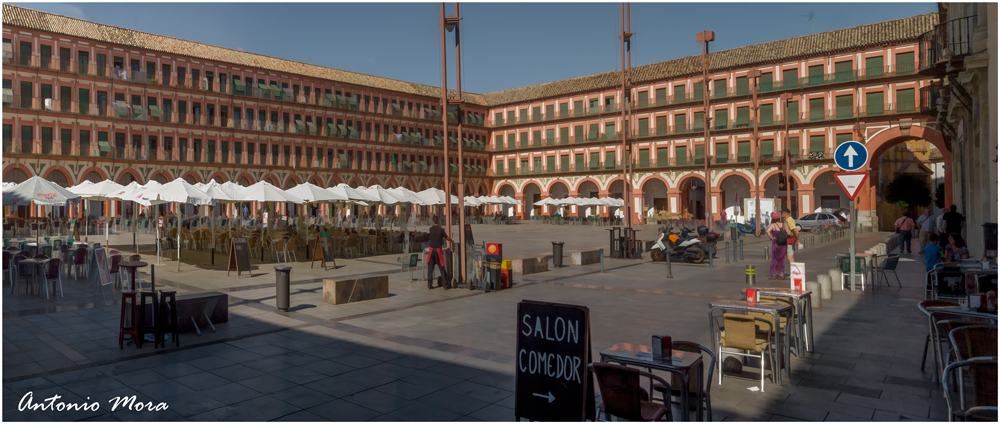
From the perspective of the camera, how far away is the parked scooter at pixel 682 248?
17016 millimetres

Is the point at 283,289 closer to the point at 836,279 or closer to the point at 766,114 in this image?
the point at 836,279

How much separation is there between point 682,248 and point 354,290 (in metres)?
10.2

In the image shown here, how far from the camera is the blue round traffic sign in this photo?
8.92 meters

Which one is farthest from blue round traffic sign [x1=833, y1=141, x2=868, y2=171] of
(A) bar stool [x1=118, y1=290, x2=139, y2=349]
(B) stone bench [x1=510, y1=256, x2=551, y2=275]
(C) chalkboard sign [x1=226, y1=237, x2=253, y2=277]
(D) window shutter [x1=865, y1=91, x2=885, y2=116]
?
(D) window shutter [x1=865, y1=91, x2=885, y2=116]

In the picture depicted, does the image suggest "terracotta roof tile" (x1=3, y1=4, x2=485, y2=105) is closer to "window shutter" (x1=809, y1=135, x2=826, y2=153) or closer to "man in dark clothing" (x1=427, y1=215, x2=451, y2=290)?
"window shutter" (x1=809, y1=135, x2=826, y2=153)

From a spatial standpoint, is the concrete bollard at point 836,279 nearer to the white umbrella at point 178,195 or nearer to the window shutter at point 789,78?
the white umbrella at point 178,195

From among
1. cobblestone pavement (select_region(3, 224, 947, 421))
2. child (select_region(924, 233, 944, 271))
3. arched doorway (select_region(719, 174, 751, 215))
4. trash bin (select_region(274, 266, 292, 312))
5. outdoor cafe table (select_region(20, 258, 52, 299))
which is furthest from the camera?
arched doorway (select_region(719, 174, 751, 215))

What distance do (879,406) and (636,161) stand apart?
48.7 meters

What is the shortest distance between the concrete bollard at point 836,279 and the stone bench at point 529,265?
6447mm

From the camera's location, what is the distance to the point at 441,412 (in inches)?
192

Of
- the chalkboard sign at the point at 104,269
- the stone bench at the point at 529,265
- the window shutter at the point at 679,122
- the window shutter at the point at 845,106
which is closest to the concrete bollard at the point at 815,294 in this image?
the stone bench at the point at 529,265

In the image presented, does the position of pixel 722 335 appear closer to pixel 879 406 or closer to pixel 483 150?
pixel 879 406

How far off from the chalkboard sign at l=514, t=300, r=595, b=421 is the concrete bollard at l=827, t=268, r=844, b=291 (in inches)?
349

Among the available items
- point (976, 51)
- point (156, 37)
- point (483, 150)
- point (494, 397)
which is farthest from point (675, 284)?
point (483, 150)
